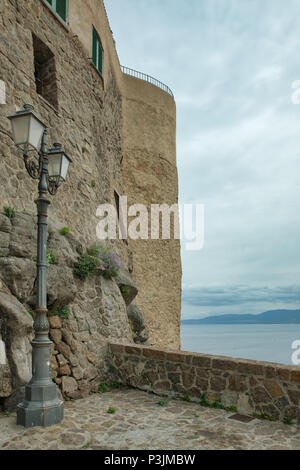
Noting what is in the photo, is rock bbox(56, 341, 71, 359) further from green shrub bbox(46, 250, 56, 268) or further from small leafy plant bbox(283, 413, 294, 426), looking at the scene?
small leafy plant bbox(283, 413, 294, 426)

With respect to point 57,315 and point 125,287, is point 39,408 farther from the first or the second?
point 125,287

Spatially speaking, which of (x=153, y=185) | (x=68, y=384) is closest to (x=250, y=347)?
(x=153, y=185)

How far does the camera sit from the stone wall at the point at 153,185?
51.2ft

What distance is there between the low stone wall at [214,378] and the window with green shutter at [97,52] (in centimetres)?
964

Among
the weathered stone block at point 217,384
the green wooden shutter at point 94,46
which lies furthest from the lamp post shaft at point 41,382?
the green wooden shutter at point 94,46

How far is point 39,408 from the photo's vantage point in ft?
14.5

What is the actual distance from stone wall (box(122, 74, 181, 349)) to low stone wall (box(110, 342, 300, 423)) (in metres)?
8.23

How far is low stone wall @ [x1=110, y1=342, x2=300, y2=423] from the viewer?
4.89 m

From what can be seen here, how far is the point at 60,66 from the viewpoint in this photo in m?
9.80

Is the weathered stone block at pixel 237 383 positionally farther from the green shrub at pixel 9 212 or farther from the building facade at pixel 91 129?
the green shrub at pixel 9 212

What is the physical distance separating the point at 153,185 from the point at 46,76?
7987mm

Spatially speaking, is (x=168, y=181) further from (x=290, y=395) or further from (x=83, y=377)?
(x=290, y=395)

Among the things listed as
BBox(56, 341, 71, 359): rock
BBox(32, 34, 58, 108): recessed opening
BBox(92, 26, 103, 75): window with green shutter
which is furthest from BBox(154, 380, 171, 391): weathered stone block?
BBox(92, 26, 103, 75): window with green shutter

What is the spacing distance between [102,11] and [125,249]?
892 centimetres
